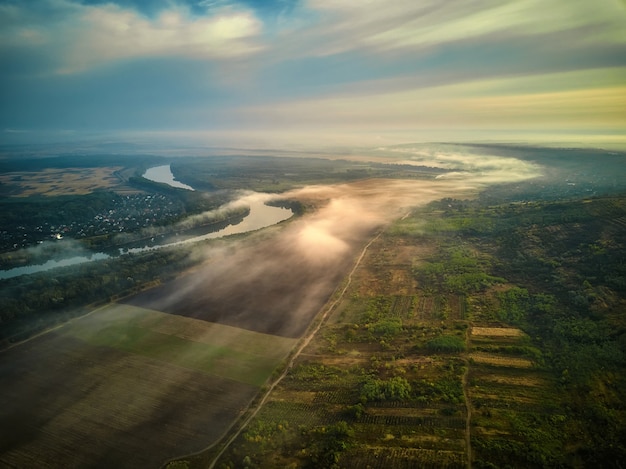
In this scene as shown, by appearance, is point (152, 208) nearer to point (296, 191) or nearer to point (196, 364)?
point (296, 191)

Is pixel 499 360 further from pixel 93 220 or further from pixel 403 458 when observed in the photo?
pixel 93 220

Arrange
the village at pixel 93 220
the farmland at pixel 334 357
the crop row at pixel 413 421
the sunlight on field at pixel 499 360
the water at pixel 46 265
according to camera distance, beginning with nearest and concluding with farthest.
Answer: the farmland at pixel 334 357 < the crop row at pixel 413 421 < the sunlight on field at pixel 499 360 < the water at pixel 46 265 < the village at pixel 93 220

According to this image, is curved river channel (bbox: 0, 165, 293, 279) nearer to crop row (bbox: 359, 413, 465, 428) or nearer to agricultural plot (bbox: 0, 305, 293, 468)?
agricultural plot (bbox: 0, 305, 293, 468)

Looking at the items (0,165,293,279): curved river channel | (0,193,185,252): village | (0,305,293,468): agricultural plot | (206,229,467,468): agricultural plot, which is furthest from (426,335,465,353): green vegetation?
(0,193,185,252): village

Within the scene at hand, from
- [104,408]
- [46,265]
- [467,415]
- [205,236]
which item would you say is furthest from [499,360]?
[46,265]

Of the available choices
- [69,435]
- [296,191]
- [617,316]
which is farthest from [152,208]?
[617,316]

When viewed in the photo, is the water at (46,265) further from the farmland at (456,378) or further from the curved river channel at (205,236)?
the farmland at (456,378)

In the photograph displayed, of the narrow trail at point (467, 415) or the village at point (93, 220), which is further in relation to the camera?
the village at point (93, 220)

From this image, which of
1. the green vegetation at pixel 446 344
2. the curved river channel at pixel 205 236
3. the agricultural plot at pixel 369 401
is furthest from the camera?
the curved river channel at pixel 205 236

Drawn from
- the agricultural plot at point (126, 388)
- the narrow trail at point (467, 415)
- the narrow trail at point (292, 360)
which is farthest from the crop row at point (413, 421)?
the agricultural plot at point (126, 388)
